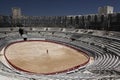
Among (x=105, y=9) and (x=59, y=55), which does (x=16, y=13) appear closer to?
(x=105, y=9)

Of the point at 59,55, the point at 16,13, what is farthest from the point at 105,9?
the point at 59,55

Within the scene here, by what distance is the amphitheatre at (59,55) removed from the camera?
1512cm

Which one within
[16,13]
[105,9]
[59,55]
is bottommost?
[59,55]

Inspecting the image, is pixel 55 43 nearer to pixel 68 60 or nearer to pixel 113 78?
pixel 68 60

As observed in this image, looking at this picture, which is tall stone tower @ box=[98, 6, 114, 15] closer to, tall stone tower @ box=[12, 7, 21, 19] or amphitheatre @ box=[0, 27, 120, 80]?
amphitheatre @ box=[0, 27, 120, 80]

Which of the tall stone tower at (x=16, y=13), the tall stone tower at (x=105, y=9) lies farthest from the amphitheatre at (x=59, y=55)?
the tall stone tower at (x=105, y=9)

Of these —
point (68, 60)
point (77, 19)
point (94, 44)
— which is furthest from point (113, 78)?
point (77, 19)

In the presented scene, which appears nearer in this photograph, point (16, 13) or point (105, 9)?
point (105, 9)

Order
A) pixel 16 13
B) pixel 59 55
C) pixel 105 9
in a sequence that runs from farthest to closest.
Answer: pixel 16 13
pixel 105 9
pixel 59 55

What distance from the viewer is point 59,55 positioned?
1246 inches

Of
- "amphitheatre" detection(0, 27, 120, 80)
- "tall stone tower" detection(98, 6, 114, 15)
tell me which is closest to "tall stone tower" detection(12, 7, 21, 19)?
"amphitheatre" detection(0, 27, 120, 80)

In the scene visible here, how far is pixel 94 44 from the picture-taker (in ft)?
115

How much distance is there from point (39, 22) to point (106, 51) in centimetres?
4141

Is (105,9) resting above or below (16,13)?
above
